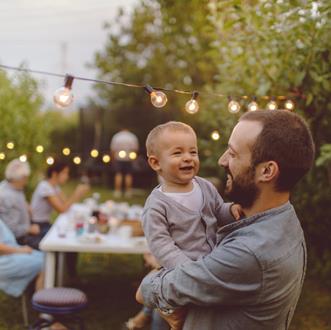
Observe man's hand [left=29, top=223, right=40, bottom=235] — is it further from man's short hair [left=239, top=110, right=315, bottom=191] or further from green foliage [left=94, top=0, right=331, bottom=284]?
man's short hair [left=239, top=110, right=315, bottom=191]

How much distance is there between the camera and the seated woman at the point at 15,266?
15.2ft

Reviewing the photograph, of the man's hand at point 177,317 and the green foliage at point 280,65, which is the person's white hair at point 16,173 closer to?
the green foliage at point 280,65

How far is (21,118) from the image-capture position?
850cm

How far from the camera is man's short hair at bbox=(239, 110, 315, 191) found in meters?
1.59

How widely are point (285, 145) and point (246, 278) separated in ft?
1.40

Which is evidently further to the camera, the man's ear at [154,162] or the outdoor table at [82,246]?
the outdoor table at [82,246]

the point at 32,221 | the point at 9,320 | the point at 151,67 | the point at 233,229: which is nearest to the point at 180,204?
the point at 233,229

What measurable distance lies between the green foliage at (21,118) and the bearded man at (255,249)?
727cm

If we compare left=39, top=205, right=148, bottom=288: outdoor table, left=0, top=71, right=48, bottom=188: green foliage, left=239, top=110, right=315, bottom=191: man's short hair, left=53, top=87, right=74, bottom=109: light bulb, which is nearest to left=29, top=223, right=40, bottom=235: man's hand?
left=39, top=205, right=148, bottom=288: outdoor table

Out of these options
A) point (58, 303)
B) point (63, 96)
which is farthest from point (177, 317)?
point (58, 303)

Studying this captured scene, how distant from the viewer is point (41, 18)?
20.9 metres

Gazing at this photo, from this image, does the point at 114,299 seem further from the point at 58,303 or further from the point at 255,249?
the point at 255,249

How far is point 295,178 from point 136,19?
41.9 ft

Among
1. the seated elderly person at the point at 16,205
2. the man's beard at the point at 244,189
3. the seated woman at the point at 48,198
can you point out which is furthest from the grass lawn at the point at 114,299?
the man's beard at the point at 244,189
